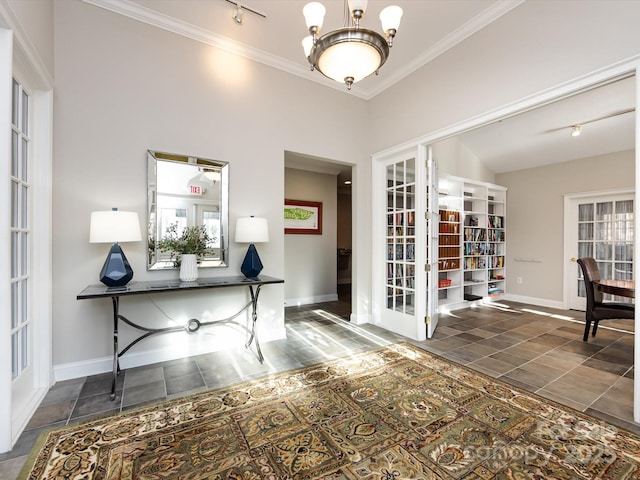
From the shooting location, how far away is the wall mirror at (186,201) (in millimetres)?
2807

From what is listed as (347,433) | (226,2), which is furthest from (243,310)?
(226,2)

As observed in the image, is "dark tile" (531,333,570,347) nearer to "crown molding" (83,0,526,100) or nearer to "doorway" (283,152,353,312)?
"doorway" (283,152,353,312)

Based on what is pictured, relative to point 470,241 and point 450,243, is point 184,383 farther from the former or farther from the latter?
point 470,241

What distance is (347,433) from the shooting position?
5.89 ft

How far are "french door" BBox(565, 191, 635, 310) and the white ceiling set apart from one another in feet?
3.05

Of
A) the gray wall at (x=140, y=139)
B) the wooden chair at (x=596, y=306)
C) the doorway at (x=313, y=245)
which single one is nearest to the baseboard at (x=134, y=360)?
the gray wall at (x=140, y=139)

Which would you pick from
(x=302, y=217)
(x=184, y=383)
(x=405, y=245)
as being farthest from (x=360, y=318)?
(x=184, y=383)

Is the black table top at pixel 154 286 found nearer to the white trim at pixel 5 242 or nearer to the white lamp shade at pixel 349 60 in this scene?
the white trim at pixel 5 242

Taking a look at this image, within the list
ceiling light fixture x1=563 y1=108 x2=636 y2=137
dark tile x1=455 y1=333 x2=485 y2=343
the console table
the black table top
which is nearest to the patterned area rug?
the console table

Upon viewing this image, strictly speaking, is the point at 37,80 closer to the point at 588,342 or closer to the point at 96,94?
the point at 96,94

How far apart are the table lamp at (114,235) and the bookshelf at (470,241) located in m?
4.46

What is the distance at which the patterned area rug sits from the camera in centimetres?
151

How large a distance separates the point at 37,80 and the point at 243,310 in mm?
2566

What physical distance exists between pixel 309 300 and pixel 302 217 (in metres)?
1.62
